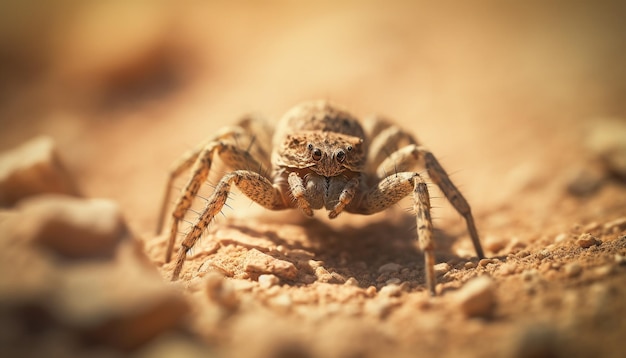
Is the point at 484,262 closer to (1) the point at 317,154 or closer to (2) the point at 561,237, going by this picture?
(2) the point at 561,237

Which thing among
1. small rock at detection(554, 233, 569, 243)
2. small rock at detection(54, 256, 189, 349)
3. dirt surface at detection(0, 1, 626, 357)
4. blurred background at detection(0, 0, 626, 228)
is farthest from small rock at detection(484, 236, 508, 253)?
small rock at detection(54, 256, 189, 349)

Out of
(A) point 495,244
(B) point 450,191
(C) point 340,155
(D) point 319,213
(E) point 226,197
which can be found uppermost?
(D) point 319,213

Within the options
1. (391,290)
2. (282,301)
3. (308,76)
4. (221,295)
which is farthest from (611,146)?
(221,295)

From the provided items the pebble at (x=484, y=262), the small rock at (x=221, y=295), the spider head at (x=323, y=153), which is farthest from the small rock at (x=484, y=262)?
the small rock at (x=221, y=295)

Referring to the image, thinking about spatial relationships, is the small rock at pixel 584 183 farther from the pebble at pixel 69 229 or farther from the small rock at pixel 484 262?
the pebble at pixel 69 229

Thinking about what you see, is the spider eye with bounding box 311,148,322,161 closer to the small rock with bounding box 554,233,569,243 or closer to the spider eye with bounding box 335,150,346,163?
the spider eye with bounding box 335,150,346,163
